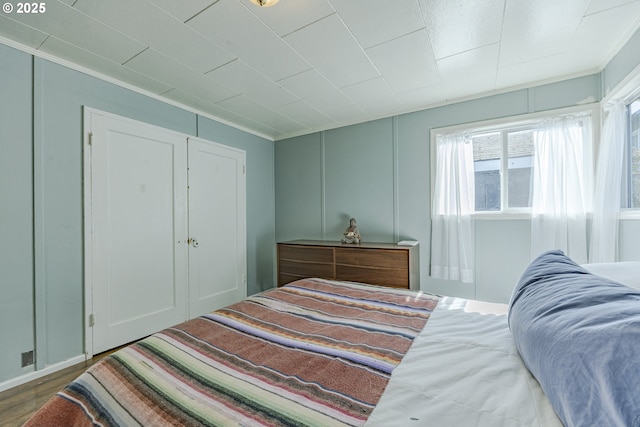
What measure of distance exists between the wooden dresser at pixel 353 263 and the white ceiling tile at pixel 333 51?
67.6 inches

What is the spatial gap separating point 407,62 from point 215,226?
8.89 feet

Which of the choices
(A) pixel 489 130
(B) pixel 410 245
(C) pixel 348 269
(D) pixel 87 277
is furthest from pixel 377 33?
(D) pixel 87 277

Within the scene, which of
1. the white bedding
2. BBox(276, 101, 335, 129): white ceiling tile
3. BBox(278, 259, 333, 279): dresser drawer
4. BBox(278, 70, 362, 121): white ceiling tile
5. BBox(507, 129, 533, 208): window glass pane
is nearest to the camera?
the white bedding

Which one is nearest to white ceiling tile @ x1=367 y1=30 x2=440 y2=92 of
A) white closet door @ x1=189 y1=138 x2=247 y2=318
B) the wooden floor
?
white closet door @ x1=189 y1=138 x2=247 y2=318

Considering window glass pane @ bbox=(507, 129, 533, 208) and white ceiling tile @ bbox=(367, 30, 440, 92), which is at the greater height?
white ceiling tile @ bbox=(367, 30, 440, 92)

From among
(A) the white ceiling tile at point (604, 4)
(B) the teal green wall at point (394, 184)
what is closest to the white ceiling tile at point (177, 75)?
(B) the teal green wall at point (394, 184)

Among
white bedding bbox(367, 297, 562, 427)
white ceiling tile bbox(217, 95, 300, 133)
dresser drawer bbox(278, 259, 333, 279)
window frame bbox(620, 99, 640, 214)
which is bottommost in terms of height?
dresser drawer bbox(278, 259, 333, 279)

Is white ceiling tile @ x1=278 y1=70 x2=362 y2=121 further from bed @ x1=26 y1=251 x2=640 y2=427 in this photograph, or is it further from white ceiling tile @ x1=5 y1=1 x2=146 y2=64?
bed @ x1=26 y1=251 x2=640 y2=427

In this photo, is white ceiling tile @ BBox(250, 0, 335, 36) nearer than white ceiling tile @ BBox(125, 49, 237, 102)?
Yes

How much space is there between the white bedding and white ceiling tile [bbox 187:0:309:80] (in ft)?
6.67

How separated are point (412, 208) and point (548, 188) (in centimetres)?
125

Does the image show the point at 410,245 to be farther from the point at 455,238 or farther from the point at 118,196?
the point at 118,196

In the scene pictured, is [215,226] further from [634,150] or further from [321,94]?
[634,150]

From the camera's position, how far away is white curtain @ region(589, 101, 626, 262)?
1.98m
